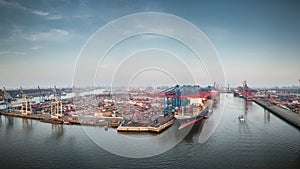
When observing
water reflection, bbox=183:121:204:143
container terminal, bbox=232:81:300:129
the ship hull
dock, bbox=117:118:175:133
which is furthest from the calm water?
container terminal, bbox=232:81:300:129

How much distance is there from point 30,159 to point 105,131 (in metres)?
2.34

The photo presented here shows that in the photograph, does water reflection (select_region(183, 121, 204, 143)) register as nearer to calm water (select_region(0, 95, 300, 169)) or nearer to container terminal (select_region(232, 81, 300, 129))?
calm water (select_region(0, 95, 300, 169))

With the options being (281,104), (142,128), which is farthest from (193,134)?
(281,104)

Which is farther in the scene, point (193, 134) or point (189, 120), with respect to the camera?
point (189, 120)

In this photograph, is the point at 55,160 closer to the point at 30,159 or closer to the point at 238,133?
the point at 30,159

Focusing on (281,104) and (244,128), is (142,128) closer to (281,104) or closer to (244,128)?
(244,128)

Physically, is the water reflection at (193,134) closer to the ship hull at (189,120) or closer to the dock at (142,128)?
the ship hull at (189,120)

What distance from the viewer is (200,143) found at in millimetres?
4594

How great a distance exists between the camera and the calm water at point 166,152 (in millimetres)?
3395

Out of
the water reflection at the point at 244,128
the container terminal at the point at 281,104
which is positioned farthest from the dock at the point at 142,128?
the container terminal at the point at 281,104

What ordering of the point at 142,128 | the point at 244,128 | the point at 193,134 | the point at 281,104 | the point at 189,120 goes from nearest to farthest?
the point at 193,134, the point at 142,128, the point at 244,128, the point at 189,120, the point at 281,104

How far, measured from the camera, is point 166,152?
398 centimetres

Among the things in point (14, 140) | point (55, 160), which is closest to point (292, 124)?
point (55, 160)

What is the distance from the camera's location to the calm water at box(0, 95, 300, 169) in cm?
339
